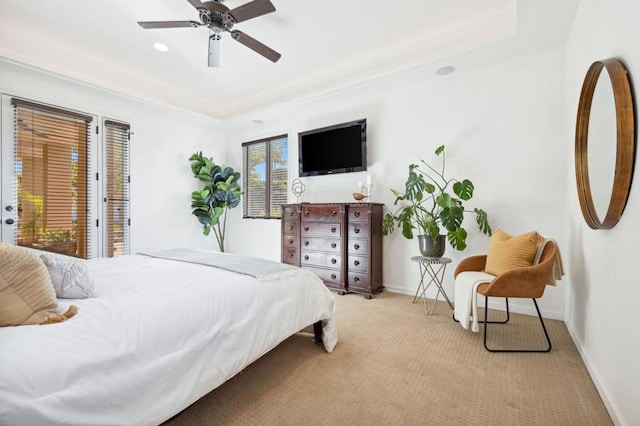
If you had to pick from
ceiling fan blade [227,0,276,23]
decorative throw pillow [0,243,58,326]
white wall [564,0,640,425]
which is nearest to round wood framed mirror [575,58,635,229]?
white wall [564,0,640,425]

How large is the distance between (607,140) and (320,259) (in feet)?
9.55

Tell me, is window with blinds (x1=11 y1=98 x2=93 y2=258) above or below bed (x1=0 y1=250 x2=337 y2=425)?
above

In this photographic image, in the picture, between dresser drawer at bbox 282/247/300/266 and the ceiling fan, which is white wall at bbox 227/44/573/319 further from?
the ceiling fan

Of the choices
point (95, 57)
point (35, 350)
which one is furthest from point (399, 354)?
point (95, 57)

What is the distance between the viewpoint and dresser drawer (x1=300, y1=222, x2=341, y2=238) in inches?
145

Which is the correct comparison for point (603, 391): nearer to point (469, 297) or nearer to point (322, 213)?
point (469, 297)

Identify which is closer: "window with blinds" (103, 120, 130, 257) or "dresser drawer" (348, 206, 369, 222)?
"dresser drawer" (348, 206, 369, 222)

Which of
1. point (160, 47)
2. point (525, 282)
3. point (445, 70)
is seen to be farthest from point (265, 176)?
point (525, 282)

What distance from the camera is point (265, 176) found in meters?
5.12

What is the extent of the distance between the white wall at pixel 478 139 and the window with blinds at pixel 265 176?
78 cm

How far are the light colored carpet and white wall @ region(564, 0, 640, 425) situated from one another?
0.20 m

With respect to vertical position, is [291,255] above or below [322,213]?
below

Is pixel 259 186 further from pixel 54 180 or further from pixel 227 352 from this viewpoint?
pixel 227 352

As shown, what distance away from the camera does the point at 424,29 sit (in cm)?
315
